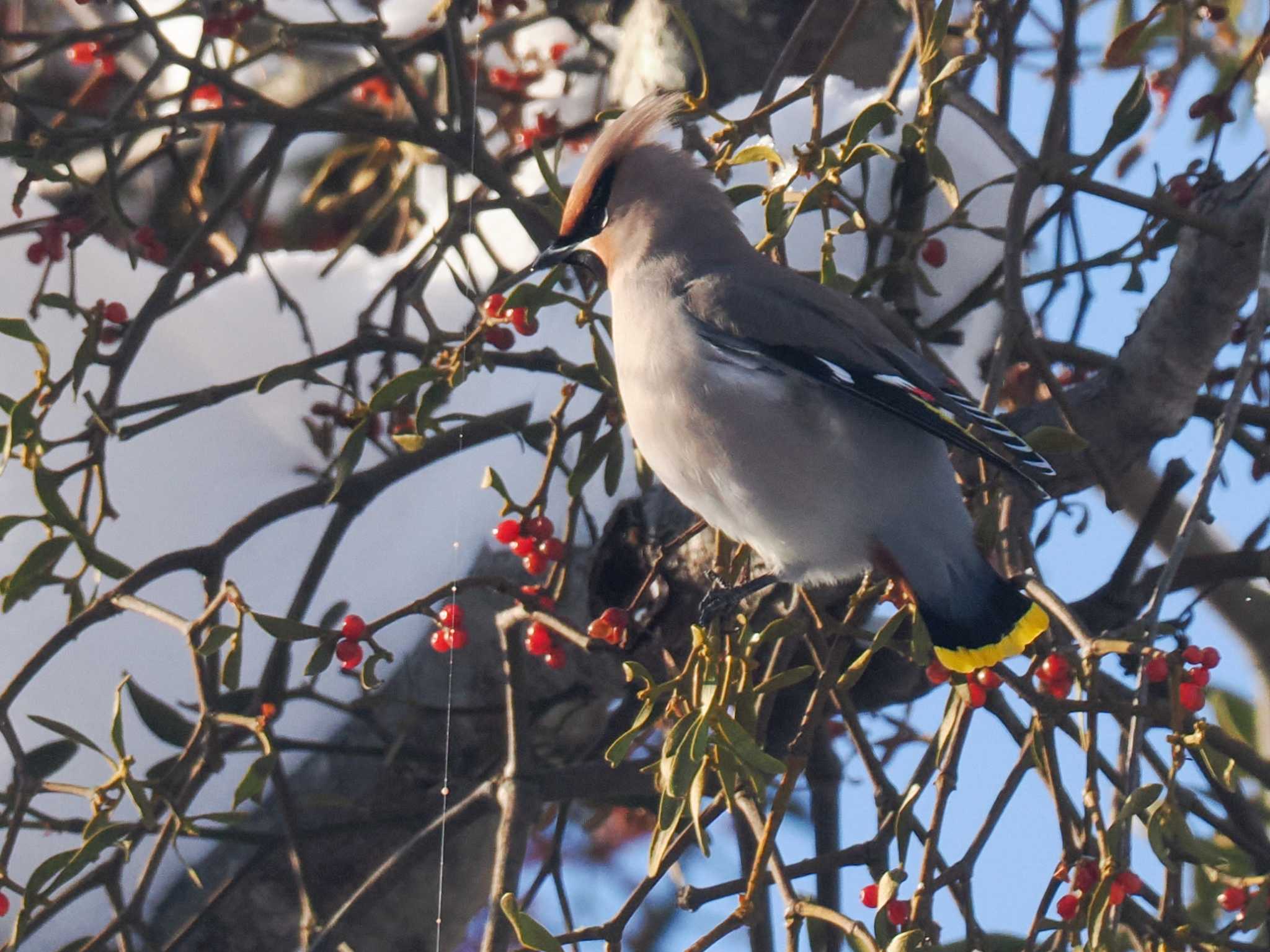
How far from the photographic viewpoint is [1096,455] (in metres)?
1.44

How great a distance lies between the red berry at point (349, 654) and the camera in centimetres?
137

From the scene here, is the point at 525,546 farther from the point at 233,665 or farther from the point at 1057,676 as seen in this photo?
the point at 1057,676

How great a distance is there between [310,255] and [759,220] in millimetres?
752

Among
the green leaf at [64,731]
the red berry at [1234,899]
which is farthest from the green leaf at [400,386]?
the red berry at [1234,899]

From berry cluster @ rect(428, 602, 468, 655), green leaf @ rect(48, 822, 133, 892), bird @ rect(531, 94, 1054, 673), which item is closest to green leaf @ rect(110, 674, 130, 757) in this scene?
green leaf @ rect(48, 822, 133, 892)

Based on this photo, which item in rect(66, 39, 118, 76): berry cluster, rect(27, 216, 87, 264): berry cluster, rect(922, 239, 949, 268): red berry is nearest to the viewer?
rect(922, 239, 949, 268): red berry

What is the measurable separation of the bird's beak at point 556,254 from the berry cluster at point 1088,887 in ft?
2.52

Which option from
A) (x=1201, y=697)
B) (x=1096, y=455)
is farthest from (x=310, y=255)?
(x=1201, y=697)

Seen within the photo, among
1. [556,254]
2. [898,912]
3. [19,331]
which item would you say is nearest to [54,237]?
[19,331]

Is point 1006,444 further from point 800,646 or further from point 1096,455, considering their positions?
point 800,646

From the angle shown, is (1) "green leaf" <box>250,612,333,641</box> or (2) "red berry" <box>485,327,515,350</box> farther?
(2) "red berry" <box>485,327,515,350</box>

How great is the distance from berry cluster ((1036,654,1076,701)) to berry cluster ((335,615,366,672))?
0.59m

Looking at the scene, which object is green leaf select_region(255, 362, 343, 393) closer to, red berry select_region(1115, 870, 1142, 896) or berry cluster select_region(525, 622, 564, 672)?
berry cluster select_region(525, 622, 564, 672)

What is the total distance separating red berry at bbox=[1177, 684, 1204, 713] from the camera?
1.17 meters
